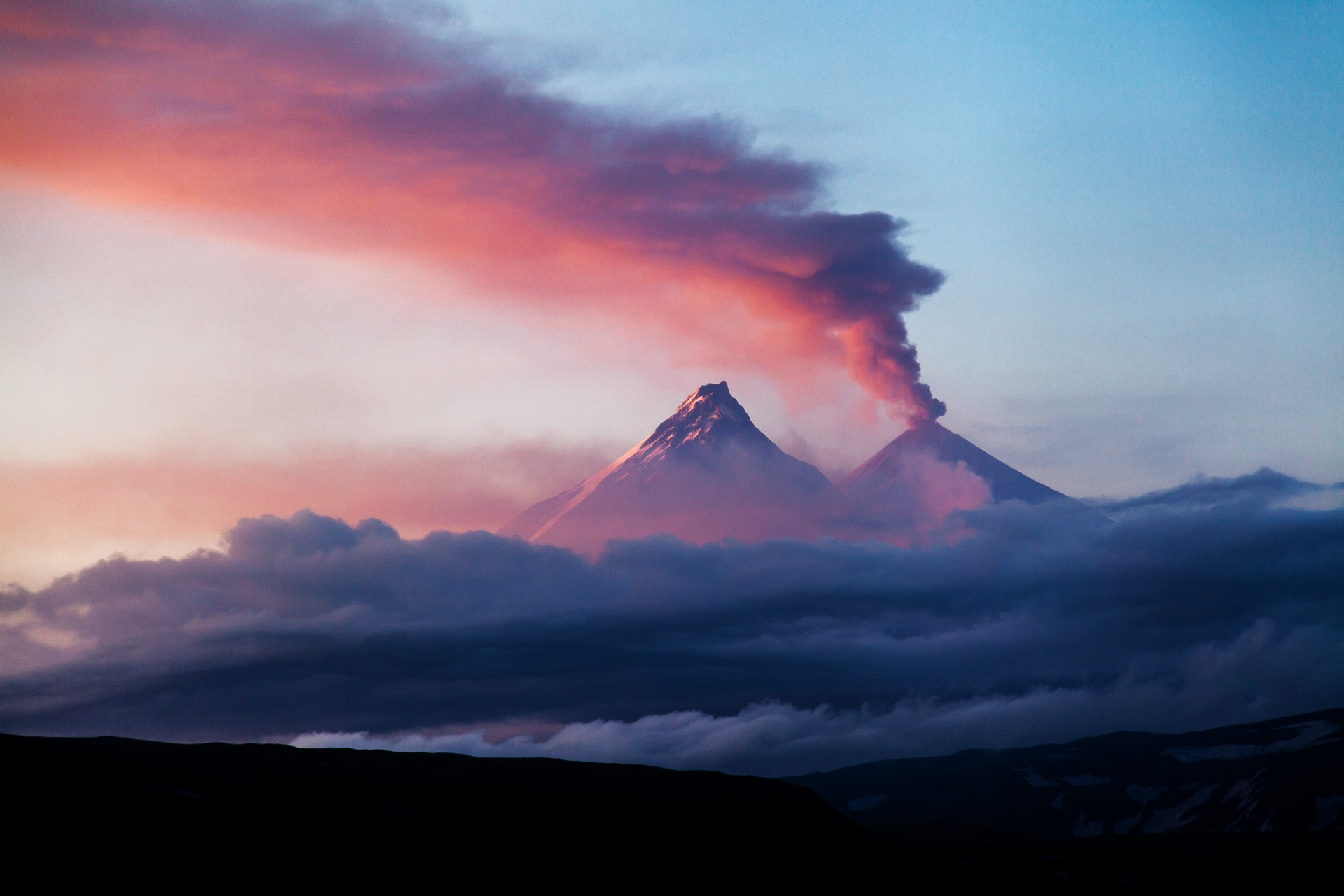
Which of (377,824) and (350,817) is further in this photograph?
(350,817)

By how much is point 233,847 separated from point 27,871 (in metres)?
21.2

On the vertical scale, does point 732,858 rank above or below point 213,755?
below

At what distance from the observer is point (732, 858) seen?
167 meters

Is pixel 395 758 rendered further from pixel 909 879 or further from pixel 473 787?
pixel 909 879

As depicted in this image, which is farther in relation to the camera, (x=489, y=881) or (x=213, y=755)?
(x=213, y=755)

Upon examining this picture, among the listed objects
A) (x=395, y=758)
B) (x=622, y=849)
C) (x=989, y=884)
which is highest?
(x=395, y=758)

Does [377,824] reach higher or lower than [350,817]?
lower

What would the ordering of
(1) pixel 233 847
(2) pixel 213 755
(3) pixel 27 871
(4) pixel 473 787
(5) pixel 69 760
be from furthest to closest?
(4) pixel 473 787
(2) pixel 213 755
(5) pixel 69 760
(1) pixel 233 847
(3) pixel 27 871

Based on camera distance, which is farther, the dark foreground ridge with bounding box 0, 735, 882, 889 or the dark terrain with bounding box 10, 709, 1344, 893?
the dark foreground ridge with bounding box 0, 735, 882, 889

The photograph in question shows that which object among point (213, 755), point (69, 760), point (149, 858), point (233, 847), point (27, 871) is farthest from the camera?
point (213, 755)

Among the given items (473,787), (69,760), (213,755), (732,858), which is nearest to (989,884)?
(732,858)

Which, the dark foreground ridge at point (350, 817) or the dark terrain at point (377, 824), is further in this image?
the dark foreground ridge at point (350, 817)

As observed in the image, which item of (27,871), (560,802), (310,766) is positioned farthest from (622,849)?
(27,871)

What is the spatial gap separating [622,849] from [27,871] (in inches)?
2923
